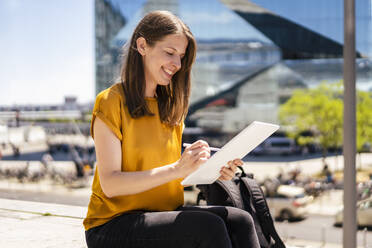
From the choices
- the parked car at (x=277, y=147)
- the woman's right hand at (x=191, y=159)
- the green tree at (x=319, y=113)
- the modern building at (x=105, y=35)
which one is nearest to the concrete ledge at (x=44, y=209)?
the woman's right hand at (x=191, y=159)

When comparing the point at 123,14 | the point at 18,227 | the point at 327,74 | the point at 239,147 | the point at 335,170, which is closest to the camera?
the point at 239,147

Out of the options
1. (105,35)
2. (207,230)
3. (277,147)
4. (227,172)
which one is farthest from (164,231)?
(105,35)

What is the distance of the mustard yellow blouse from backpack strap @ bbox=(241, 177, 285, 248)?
489 millimetres

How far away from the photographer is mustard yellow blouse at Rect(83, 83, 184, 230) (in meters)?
1.45

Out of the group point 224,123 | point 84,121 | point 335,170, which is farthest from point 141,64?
point 84,121

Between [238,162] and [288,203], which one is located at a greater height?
[238,162]

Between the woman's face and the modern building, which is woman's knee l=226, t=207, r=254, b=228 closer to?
the woman's face

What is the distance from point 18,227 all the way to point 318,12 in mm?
36234

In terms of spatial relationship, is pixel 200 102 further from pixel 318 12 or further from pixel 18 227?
pixel 18 227

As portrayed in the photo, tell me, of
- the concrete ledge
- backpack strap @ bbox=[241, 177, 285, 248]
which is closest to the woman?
backpack strap @ bbox=[241, 177, 285, 248]

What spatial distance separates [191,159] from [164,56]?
0.40m

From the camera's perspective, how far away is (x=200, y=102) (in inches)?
1436

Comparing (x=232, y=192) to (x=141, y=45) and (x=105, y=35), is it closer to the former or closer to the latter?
(x=141, y=45)

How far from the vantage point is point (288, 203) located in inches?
763
